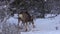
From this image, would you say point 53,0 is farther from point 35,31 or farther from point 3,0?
point 35,31

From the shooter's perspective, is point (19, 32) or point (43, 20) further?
point (43, 20)

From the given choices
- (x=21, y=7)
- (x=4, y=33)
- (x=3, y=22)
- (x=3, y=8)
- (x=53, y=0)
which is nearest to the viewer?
(x=4, y=33)

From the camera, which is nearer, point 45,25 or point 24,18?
point 24,18

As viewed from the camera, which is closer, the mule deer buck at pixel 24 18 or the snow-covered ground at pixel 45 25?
the snow-covered ground at pixel 45 25

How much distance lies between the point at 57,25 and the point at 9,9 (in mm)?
2582

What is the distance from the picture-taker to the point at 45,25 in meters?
8.51

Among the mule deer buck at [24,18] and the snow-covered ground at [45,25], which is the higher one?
the mule deer buck at [24,18]

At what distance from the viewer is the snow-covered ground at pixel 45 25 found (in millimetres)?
7752

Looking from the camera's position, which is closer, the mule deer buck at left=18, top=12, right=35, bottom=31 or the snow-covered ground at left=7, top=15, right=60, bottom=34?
the snow-covered ground at left=7, top=15, right=60, bottom=34

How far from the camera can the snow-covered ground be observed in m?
7.75

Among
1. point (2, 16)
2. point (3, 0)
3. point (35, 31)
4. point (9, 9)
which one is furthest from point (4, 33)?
point (3, 0)

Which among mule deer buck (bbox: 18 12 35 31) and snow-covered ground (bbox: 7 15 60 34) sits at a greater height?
mule deer buck (bbox: 18 12 35 31)

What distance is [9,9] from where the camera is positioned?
10359 millimetres

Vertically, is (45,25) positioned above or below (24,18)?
below
